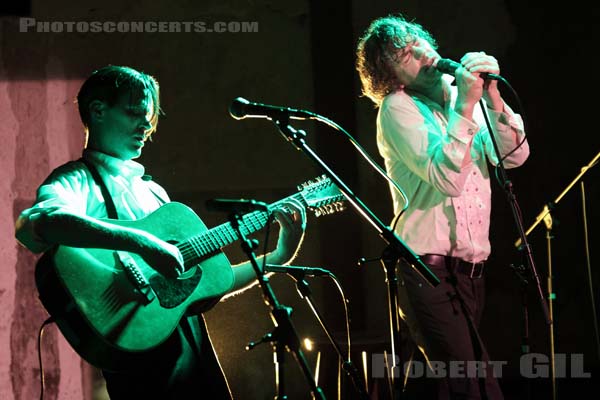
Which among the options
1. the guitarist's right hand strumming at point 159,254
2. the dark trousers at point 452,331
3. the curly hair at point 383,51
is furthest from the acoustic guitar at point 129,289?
the curly hair at point 383,51

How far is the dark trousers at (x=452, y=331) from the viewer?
289cm

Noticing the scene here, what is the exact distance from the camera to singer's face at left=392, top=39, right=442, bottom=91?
3.24 m

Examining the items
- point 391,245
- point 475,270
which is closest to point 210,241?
point 391,245

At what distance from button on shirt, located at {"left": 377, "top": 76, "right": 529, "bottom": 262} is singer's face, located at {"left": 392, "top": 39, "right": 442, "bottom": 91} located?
0.24 feet

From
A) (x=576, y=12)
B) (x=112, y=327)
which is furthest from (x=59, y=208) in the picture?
(x=576, y=12)

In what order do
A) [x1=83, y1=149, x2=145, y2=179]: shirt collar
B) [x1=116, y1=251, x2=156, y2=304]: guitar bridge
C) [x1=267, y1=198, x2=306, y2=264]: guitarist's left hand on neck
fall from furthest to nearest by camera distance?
[x1=267, y1=198, x2=306, y2=264]: guitarist's left hand on neck → [x1=83, y1=149, x2=145, y2=179]: shirt collar → [x1=116, y1=251, x2=156, y2=304]: guitar bridge

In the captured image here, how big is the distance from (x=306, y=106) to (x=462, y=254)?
2174mm

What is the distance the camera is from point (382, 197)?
5016mm

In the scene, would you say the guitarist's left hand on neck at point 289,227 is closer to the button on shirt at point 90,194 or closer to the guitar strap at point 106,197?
the button on shirt at point 90,194

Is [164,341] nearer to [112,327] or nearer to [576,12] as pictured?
[112,327]

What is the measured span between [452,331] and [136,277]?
1.25m

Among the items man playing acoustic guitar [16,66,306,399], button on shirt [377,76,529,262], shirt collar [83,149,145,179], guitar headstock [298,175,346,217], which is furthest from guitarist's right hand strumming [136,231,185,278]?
button on shirt [377,76,529,262]

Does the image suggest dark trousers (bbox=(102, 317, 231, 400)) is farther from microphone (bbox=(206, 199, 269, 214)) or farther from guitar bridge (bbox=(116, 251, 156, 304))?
microphone (bbox=(206, 199, 269, 214))

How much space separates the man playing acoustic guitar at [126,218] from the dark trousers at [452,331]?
24.6 inches
